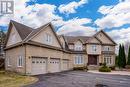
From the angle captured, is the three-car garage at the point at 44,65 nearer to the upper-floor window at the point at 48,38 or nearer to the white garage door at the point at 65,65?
the upper-floor window at the point at 48,38

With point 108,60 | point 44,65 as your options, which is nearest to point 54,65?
point 44,65

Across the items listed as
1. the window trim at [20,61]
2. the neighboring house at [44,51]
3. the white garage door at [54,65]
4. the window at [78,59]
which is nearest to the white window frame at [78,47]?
the neighboring house at [44,51]

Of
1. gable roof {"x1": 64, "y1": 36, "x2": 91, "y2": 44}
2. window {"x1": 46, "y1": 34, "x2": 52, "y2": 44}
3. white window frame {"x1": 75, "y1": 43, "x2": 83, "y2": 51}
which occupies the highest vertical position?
gable roof {"x1": 64, "y1": 36, "x2": 91, "y2": 44}

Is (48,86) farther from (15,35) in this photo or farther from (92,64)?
(92,64)

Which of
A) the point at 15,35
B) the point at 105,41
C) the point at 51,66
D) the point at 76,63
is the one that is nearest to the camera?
the point at 15,35

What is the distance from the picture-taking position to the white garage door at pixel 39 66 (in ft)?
95.6

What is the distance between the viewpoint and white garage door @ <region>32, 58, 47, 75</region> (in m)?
29.1

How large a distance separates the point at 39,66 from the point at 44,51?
2.58m

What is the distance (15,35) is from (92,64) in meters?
24.1

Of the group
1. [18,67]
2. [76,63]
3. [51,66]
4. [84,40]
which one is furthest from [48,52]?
[84,40]

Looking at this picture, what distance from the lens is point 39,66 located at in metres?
30.4

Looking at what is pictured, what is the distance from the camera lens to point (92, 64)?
50.1m

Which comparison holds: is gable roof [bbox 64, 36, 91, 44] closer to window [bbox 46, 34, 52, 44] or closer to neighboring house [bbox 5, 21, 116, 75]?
neighboring house [bbox 5, 21, 116, 75]

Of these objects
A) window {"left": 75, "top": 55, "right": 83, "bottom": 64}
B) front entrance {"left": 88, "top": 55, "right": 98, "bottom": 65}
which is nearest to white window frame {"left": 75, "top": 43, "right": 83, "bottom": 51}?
window {"left": 75, "top": 55, "right": 83, "bottom": 64}
